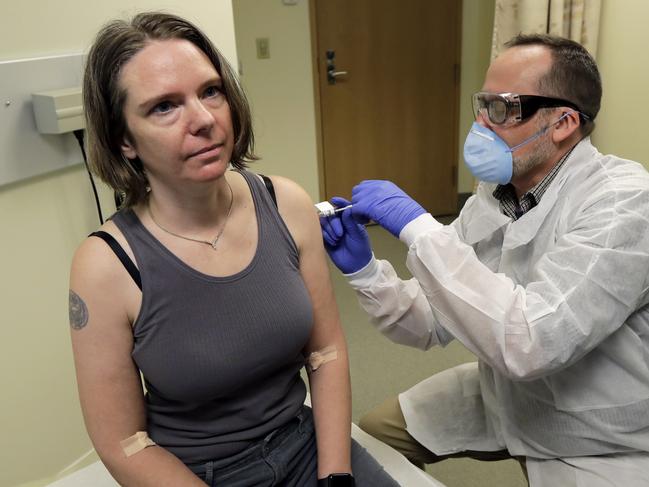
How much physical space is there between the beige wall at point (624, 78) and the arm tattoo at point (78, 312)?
240 centimetres

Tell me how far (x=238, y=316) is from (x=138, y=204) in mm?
258

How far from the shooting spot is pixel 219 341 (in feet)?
3.08

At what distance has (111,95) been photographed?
2.95 feet

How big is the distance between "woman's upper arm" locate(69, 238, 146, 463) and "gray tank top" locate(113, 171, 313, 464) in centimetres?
3

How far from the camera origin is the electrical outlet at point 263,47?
11.3 ft

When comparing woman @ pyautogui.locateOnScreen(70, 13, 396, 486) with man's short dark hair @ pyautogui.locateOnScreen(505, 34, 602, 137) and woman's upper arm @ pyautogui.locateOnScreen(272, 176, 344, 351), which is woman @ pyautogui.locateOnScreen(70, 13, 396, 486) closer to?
woman's upper arm @ pyautogui.locateOnScreen(272, 176, 344, 351)

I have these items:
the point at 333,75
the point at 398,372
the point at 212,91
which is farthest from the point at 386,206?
the point at 333,75

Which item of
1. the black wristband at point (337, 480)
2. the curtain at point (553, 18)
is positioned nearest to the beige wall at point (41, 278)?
the black wristband at point (337, 480)

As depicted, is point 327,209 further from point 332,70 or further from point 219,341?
point 332,70

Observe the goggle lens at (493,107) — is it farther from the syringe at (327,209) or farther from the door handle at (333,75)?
the door handle at (333,75)

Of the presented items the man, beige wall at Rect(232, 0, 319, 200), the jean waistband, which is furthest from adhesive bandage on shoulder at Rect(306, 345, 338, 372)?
beige wall at Rect(232, 0, 319, 200)

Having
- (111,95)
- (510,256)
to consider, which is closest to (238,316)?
(111,95)

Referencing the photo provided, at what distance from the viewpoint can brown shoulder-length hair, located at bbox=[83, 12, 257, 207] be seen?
35.0 inches

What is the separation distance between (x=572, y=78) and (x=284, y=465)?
1017 millimetres
